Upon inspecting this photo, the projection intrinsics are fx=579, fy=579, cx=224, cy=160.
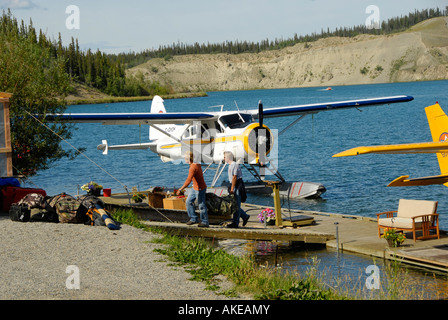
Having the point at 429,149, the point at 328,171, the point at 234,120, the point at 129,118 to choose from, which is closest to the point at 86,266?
the point at 429,149

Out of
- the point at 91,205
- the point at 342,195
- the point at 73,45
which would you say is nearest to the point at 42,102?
the point at 91,205

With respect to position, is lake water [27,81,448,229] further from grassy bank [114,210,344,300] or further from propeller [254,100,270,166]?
grassy bank [114,210,344,300]

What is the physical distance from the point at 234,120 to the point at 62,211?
30.2 feet

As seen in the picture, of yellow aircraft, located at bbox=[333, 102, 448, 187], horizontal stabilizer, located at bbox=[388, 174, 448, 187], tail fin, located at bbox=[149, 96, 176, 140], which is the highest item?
tail fin, located at bbox=[149, 96, 176, 140]

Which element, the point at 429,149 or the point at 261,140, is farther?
the point at 261,140

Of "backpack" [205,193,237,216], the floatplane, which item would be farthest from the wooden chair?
the floatplane

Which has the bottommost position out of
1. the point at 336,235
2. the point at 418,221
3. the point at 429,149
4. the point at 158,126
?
the point at 336,235

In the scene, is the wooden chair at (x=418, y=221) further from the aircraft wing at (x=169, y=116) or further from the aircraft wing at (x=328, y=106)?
the aircraft wing at (x=328, y=106)

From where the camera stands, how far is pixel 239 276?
8031 mm

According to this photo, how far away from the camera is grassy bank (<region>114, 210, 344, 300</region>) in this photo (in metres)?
7.13

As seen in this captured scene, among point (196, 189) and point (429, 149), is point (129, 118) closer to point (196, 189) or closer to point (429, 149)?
point (196, 189)

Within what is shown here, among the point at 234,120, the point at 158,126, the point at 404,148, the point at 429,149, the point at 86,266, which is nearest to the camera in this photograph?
the point at 86,266

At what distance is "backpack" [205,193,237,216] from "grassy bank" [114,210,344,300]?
5.07ft
